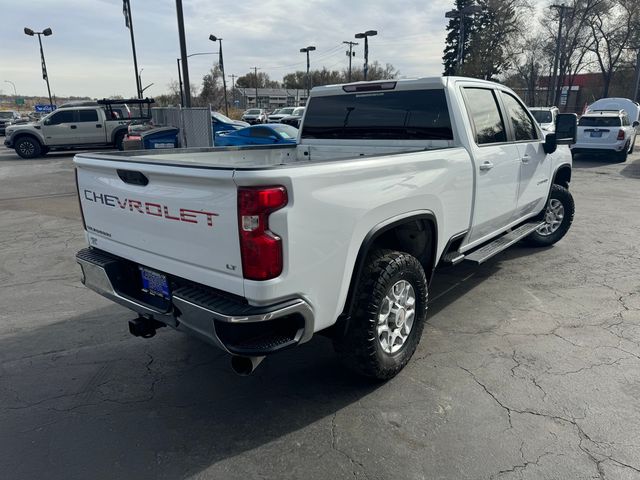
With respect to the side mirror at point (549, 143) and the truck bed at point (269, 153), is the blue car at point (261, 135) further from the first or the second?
the side mirror at point (549, 143)

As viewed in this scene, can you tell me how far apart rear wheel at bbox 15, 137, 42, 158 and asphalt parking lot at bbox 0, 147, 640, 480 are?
53.0 ft

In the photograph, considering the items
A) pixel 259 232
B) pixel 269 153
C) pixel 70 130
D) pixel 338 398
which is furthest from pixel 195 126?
pixel 259 232

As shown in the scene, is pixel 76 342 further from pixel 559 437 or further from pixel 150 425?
pixel 559 437

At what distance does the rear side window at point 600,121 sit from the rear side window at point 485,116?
14326mm

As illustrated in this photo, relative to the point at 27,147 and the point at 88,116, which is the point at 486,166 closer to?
the point at 88,116

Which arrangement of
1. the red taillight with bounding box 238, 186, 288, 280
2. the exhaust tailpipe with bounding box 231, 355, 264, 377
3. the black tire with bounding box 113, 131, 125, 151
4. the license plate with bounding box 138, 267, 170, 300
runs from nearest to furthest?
the red taillight with bounding box 238, 186, 288, 280 → the exhaust tailpipe with bounding box 231, 355, 264, 377 → the license plate with bounding box 138, 267, 170, 300 → the black tire with bounding box 113, 131, 125, 151

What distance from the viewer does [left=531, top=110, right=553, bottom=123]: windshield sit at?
55.1ft

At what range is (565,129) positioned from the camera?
5367mm

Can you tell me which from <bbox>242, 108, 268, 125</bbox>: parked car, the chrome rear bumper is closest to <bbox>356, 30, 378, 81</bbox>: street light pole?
<bbox>242, 108, 268, 125</bbox>: parked car

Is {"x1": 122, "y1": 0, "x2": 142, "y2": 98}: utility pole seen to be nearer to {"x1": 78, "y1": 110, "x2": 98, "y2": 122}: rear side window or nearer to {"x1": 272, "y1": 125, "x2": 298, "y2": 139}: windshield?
{"x1": 78, "y1": 110, "x2": 98, "y2": 122}: rear side window

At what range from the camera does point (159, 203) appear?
266cm

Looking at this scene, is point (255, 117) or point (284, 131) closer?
point (284, 131)

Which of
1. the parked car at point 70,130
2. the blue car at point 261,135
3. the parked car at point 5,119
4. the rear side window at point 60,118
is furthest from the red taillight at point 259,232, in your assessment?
the parked car at point 5,119

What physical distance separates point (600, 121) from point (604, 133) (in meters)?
0.44
